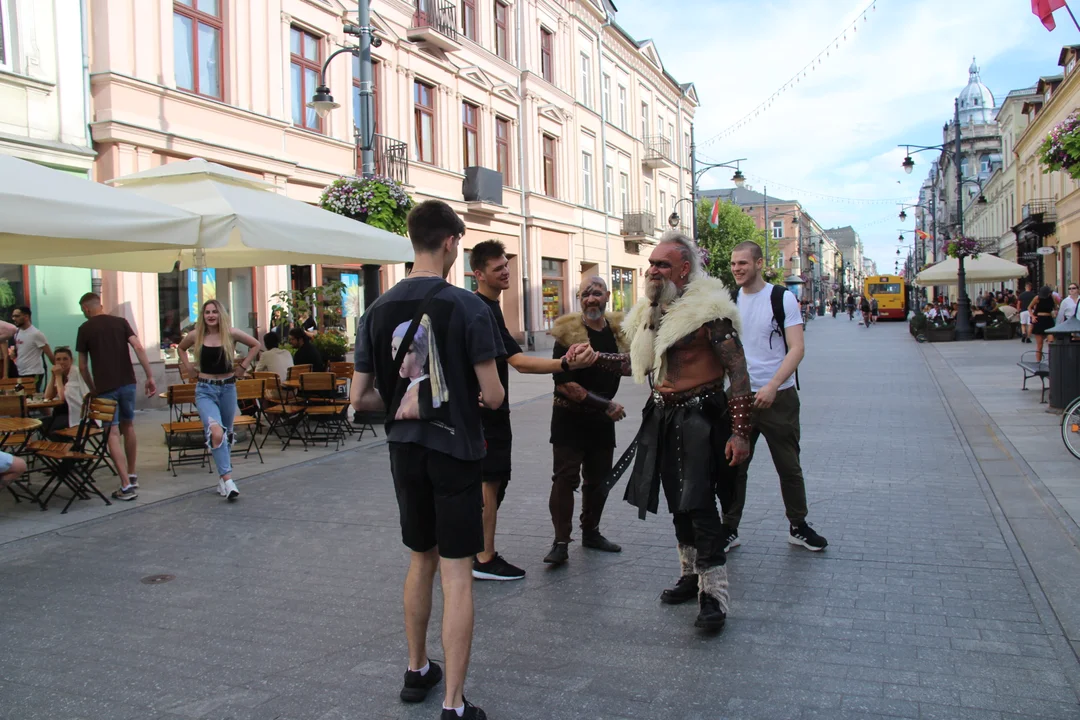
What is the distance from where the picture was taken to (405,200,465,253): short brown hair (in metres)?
3.28

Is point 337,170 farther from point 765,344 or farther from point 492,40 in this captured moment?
point 765,344

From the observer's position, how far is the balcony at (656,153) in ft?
131

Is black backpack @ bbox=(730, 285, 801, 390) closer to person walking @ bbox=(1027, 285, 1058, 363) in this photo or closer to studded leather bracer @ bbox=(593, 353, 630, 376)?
studded leather bracer @ bbox=(593, 353, 630, 376)

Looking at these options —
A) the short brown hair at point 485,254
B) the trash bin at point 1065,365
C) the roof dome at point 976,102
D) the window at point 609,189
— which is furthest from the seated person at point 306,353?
the roof dome at point 976,102

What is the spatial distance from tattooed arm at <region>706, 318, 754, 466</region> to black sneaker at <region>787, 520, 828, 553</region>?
1.54 m

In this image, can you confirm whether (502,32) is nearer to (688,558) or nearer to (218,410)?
(218,410)

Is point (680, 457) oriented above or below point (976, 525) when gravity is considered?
above

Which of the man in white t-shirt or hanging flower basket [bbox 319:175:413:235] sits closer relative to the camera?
the man in white t-shirt

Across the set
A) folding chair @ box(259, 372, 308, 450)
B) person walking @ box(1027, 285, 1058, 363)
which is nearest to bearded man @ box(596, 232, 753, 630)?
folding chair @ box(259, 372, 308, 450)

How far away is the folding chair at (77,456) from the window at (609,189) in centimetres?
2880

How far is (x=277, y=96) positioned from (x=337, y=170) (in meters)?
2.17

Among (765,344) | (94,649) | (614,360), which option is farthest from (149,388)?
(765,344)

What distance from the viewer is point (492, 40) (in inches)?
1011

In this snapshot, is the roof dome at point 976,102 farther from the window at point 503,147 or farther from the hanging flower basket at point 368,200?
the hanging flower basket at point 368,200
